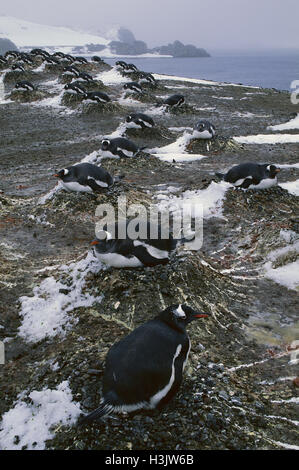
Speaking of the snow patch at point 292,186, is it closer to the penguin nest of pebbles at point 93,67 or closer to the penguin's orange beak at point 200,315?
the penguin's orange beak at point 200,315

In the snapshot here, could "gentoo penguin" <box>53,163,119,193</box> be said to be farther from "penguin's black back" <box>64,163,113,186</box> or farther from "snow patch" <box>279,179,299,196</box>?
"snow patch" <box>279,179,299,196</box>

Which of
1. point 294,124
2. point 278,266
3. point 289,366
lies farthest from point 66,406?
point 294,124

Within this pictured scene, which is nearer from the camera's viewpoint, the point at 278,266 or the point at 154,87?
the point at 278,266

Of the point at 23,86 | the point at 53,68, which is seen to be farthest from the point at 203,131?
the point at 53,68

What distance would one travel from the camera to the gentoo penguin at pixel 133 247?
5906 millimetres

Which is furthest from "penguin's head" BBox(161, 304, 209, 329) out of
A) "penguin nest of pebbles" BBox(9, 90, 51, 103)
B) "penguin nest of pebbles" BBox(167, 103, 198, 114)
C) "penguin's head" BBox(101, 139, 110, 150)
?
"penguin nest of pebbles" BBox(9, 90, 51, 103)

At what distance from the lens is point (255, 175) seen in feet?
33.0

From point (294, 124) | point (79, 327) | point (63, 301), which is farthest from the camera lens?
point (294, 124)

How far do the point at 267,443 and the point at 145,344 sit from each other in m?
1.48

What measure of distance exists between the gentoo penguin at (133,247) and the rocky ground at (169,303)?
194mm

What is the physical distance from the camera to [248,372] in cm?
→ 488

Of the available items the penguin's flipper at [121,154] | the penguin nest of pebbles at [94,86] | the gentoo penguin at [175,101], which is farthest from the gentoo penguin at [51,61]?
the penguin's flipper at [121,154]

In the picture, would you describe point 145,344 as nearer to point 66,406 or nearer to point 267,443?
point 66,406

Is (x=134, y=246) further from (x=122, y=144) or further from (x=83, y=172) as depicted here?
(x=122, y=144)
